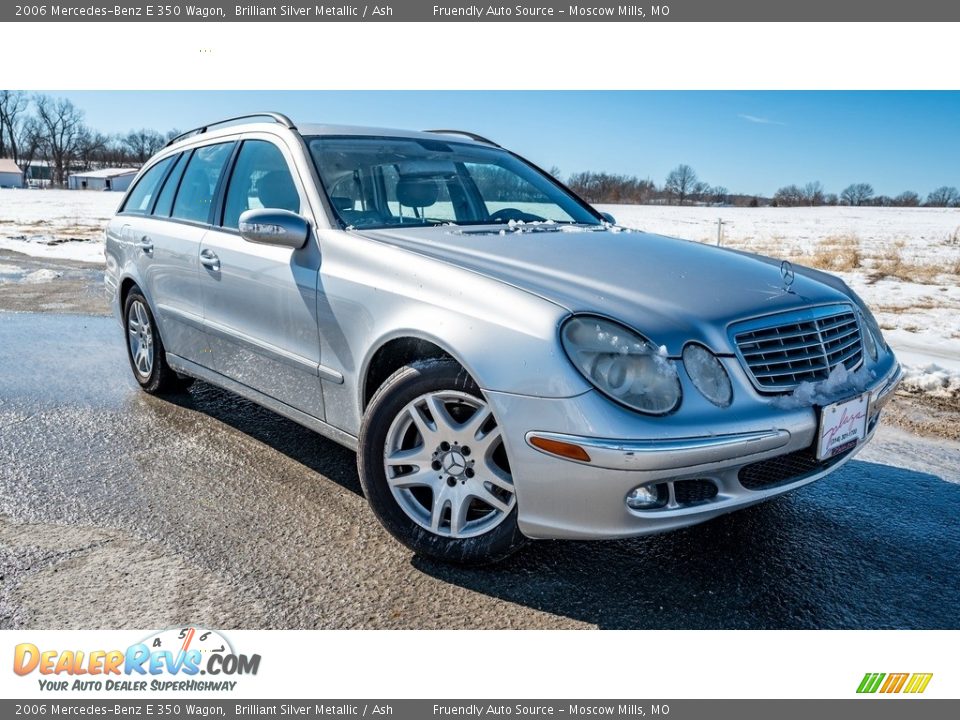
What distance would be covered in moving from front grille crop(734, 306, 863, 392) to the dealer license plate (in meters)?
0.13

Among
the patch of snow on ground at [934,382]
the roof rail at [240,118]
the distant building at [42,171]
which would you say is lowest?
the patch of snow on ground at [934,382]

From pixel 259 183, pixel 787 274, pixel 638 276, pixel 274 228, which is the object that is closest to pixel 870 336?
pixel 787 274

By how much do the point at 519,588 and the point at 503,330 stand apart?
0.90 meters

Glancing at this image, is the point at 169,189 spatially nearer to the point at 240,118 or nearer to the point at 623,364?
the point at 240,118

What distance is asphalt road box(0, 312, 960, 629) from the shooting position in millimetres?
2537

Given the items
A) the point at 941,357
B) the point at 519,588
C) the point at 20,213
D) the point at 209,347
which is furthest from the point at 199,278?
the point at 20,213

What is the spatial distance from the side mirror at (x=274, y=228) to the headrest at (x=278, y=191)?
0.29 meters

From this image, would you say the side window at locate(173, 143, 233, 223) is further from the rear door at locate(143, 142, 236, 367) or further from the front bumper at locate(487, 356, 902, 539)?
the front bumper at locate(487, 356, 902, 539)

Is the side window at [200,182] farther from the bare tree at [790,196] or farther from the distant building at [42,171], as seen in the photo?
the distant building at [42,171]

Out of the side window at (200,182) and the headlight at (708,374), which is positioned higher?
the side window at (200,182)

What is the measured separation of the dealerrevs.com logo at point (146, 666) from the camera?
229 cm

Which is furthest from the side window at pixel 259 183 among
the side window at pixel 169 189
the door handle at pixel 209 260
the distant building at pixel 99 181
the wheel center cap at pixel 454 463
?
the distant building at pixel 99 181

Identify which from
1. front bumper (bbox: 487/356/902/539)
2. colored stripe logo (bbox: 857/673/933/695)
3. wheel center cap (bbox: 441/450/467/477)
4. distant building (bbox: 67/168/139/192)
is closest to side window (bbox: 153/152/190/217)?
wheel center cap (bbox: 441/450/467/477)

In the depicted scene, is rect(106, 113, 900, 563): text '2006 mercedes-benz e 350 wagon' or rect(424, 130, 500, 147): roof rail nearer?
rect(106, 113, 900, 563): text '2006 mercedes-benz e 350 wagon'
